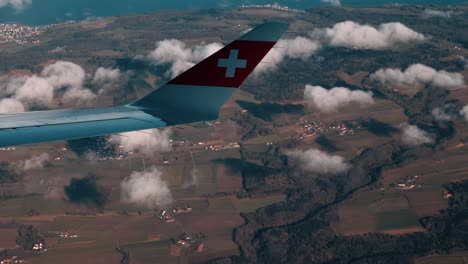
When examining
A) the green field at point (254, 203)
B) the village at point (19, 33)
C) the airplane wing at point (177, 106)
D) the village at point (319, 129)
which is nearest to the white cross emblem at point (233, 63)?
the airplane wing at point (177, 106)

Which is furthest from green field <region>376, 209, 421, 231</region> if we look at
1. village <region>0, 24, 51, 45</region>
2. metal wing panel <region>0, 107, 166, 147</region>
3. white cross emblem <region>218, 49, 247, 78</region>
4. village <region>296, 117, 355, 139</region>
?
village <region>0, 24, 51, 45</region>

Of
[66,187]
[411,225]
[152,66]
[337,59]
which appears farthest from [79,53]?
[411,225]

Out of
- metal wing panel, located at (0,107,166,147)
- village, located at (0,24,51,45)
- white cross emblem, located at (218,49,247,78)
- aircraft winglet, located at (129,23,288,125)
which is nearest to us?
metal wing panel, located at (0,107,166,147)

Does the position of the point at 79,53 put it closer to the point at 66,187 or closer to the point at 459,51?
the point at 66,187

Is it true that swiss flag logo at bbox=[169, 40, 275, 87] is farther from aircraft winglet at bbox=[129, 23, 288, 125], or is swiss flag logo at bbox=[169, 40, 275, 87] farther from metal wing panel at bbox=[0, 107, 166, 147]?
metal wing panel at bbox=[0, 107, 166, 147]

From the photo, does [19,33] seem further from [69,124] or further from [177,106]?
[177,106]

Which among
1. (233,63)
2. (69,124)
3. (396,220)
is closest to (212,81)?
(233,63)

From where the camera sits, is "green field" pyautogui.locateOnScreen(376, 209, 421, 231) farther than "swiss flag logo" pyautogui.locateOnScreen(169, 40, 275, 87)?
Yes
